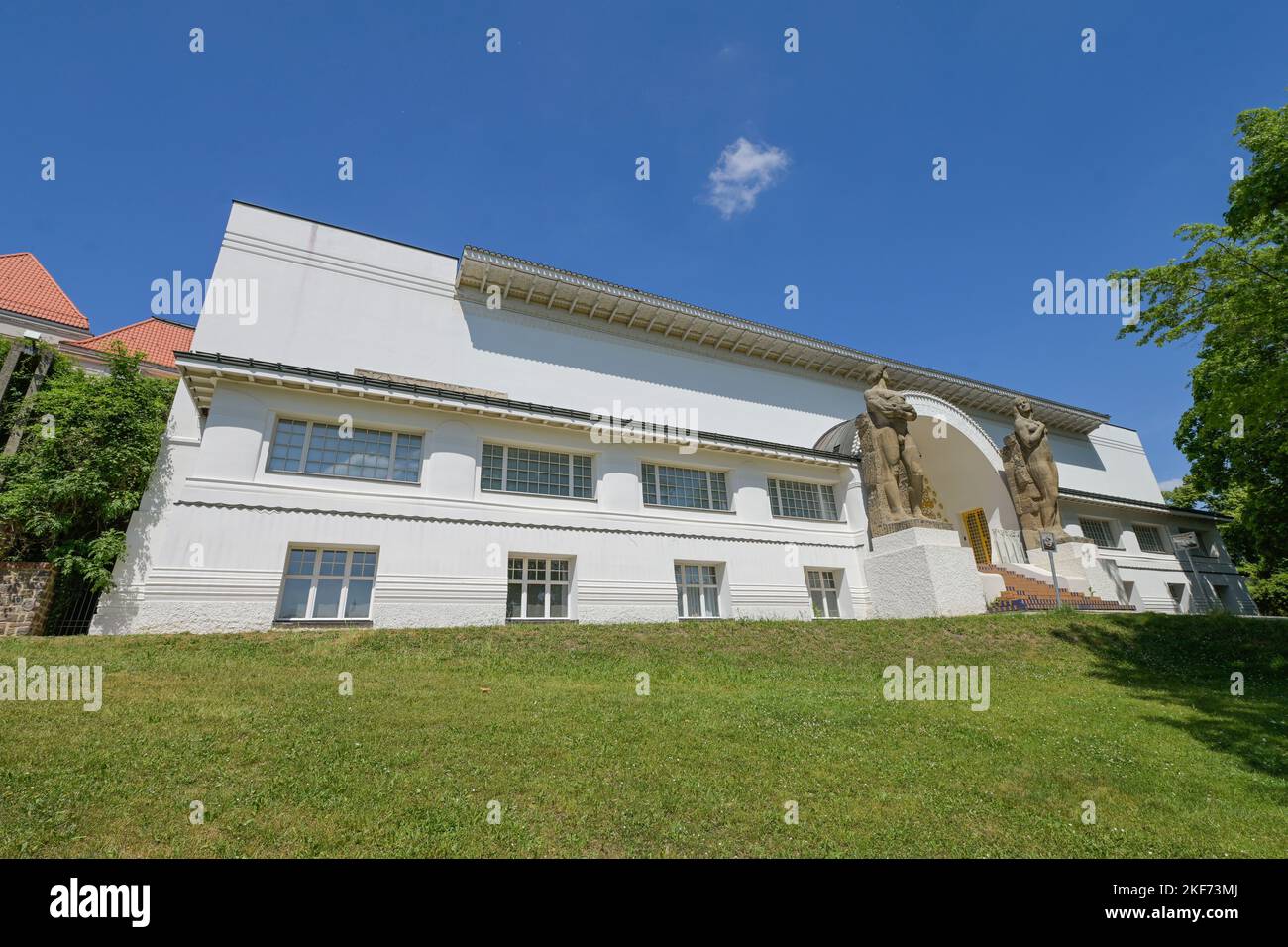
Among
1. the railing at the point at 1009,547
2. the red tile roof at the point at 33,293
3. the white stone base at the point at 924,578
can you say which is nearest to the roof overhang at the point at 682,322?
the white stone base at the point at 924,578

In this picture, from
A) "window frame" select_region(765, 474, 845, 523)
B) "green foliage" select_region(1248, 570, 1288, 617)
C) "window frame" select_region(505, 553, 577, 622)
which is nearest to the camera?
"window frame" select_region(505, 553, 577, 622)

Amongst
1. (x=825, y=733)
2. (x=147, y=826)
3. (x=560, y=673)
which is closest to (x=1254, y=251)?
(x=825, y=733)

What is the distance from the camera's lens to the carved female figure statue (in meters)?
22.9

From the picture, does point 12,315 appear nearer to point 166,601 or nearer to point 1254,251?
point 166,601

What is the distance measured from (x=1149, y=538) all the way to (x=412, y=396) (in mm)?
37280

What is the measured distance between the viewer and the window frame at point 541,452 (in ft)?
50.7

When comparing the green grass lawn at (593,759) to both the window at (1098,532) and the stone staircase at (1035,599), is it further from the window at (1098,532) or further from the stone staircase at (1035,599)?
the window at (1098,532)

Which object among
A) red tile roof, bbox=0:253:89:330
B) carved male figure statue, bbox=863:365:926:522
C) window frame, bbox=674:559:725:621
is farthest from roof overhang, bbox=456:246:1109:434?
red tile roof, bbox=0:253:89:330

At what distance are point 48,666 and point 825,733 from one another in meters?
11.4

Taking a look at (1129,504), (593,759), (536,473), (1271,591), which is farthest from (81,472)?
(1271,591)

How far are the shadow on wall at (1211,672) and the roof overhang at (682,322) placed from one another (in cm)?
1165

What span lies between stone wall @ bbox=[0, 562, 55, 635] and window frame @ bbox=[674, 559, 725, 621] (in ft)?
49.9

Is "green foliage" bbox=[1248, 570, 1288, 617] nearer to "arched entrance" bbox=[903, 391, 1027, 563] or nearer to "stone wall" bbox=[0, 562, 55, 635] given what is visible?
"arched entrance" bbox=[903, 391, 1027, 563]

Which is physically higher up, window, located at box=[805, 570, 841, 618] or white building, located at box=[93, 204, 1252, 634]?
white building, located at box=[93, 204, 1252, 634]
